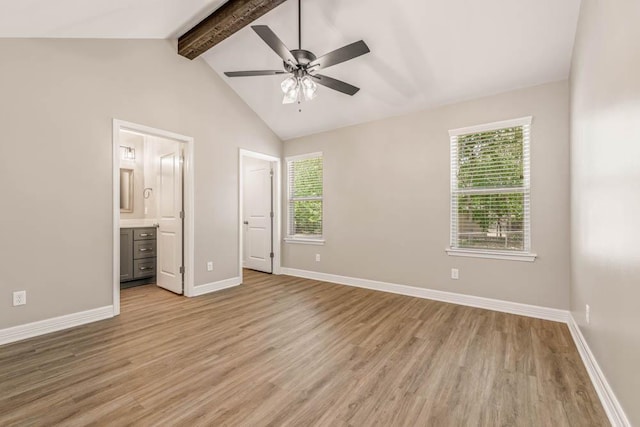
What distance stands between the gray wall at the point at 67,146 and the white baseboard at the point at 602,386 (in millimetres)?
4213

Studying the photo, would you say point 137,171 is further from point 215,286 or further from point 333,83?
point 333,83

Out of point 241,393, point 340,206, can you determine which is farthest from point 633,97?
point 340,206

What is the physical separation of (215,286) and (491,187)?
395cm

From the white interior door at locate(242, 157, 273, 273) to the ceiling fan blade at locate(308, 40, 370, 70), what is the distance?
306cm

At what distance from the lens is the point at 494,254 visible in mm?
3418

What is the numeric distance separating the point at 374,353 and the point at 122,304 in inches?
125

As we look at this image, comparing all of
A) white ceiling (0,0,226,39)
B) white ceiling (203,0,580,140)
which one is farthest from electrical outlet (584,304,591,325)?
white ceiling (0,0,226,39)

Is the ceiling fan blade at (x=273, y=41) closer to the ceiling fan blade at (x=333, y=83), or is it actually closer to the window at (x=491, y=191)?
the ceiling fan blade at (x=333, y=83)

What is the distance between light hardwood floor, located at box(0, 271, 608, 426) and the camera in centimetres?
163

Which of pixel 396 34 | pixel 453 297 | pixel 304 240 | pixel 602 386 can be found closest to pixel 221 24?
pixel 396 34

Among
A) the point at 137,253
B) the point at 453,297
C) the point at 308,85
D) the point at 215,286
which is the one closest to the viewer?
the point at 308,85

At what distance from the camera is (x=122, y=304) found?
142 inches

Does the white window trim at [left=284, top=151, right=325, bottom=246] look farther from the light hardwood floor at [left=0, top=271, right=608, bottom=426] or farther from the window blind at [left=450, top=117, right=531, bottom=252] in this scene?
the window blind at [left=450, top=117, right=531, bottom=252]

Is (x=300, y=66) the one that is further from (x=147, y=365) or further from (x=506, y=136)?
(x=147, y=365)
